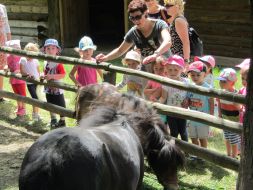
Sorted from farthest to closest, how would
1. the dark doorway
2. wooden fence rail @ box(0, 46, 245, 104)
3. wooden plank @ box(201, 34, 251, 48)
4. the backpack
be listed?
the dark doorway → wooden plank @ box(201, 34, 251, 48) → the backpack → wooden fence rail @ box(0, 46, 245, 104)

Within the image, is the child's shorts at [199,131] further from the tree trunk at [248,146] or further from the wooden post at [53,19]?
the wooden post at [53,19]

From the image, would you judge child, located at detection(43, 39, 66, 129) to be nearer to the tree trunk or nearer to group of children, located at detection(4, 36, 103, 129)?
group of children, located at detection(4, 36, 103, 129)

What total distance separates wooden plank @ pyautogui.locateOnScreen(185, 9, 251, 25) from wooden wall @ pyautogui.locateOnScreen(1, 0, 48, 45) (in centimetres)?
400

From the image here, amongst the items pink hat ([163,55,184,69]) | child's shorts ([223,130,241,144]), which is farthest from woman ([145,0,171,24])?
child's shorts ([223,130,241,144])

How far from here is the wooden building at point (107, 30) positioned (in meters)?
10.4

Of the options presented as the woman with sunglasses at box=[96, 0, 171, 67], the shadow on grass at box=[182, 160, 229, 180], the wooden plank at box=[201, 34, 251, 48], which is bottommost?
the shadow on grass at box=[182, 160, 229, 180]

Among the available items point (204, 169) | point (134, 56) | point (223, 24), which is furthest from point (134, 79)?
point (223, 24)

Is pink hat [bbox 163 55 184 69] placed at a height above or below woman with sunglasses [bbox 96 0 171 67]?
below

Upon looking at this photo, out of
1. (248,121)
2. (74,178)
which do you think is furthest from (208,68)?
(74,178)

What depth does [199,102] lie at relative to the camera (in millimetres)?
4707

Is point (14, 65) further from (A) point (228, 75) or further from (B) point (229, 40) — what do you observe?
(B) point (229, 40)

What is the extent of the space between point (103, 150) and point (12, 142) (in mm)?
3685

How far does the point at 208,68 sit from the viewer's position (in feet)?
15.8

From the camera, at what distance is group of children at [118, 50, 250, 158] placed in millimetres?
4578
